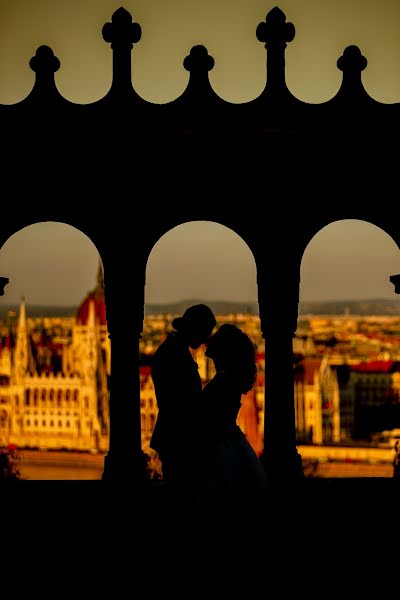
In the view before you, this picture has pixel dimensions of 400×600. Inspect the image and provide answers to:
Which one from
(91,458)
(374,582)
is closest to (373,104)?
(374,582)

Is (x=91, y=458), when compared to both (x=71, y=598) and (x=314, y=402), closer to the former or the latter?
(x=314, y=402)

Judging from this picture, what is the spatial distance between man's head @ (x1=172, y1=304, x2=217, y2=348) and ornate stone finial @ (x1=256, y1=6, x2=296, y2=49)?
4.24 meters

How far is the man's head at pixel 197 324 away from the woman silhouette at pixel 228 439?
A: 6 centimetres

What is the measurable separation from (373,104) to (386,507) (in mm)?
3720

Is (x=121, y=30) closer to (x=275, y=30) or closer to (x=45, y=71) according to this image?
(x=45, y=71)

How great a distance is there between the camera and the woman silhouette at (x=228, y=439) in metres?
4.82

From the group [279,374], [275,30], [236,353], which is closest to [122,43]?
[275,30]

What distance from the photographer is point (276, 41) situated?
27.2ft

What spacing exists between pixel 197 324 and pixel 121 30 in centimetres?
427

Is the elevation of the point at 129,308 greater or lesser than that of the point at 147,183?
lesser

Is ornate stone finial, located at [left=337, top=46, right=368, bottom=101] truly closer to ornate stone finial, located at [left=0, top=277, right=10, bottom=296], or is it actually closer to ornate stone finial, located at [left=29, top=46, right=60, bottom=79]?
ornate stone finial, located at [left=29, top=46, right=60, bottom=79]

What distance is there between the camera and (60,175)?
8258mm

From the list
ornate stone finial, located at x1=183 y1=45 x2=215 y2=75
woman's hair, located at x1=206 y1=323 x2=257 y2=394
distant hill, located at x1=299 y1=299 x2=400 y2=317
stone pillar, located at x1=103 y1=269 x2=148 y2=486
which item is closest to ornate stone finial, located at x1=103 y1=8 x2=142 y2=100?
ornate stone finial, located at x1=183 y1=45 x2=215 y2=75

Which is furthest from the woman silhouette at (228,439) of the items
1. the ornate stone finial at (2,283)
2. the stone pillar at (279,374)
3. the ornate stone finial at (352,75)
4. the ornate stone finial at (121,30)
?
the ornate stone finial at (121,30)
